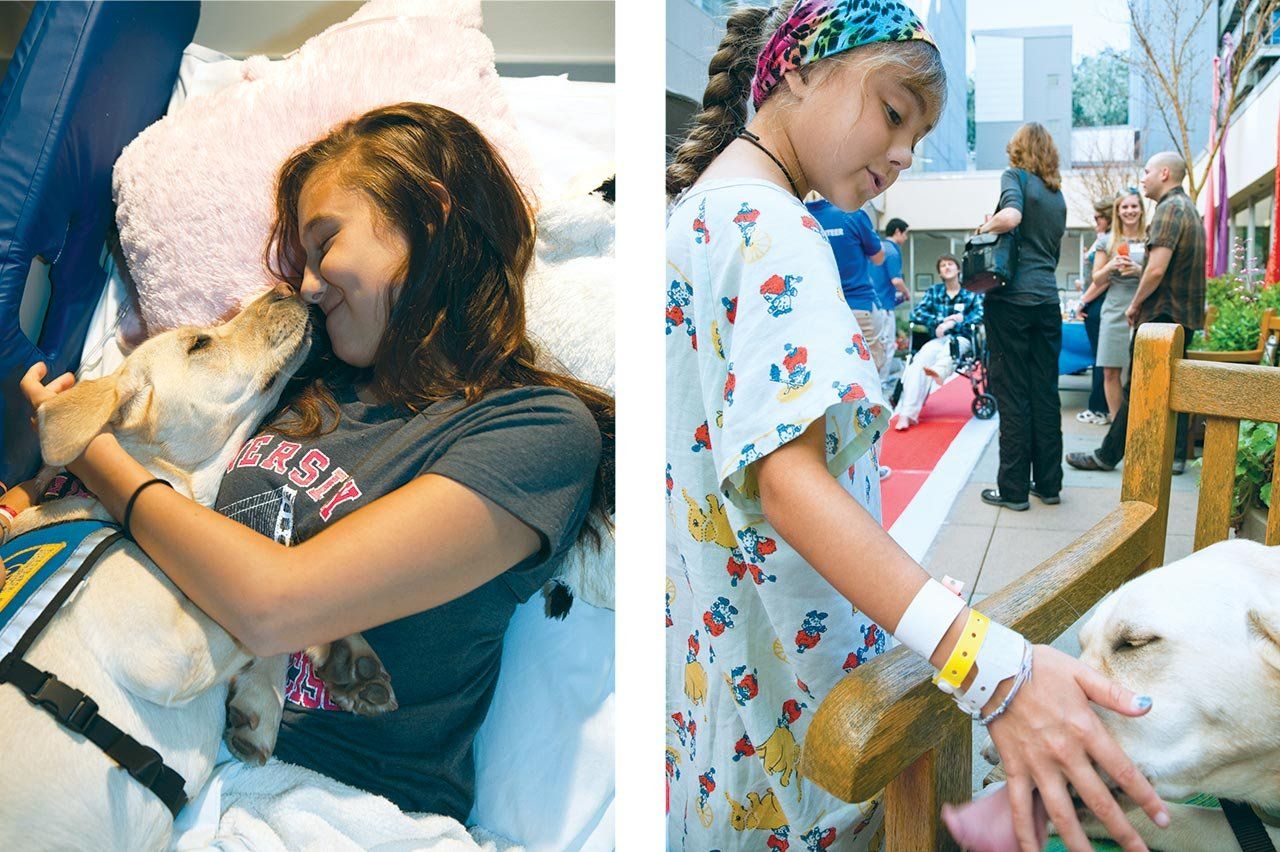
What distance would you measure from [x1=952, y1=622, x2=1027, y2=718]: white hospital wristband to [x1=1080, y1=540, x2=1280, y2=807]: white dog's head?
0.38 feet

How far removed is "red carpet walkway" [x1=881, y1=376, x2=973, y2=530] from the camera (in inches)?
40.2

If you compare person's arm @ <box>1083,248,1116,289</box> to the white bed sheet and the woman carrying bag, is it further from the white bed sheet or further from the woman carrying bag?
the white bed sheet

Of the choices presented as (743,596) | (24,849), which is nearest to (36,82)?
(24,849)

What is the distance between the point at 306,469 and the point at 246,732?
0.22 metres

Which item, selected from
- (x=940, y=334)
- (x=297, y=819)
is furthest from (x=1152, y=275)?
(x=297, y=819)

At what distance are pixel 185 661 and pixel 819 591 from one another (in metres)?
0.51

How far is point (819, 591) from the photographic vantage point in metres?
0.74

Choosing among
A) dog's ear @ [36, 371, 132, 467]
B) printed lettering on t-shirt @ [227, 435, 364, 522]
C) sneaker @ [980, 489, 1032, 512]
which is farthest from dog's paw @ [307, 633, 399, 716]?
sneaker @ [980, 489, 1032, 512]

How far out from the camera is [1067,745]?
56 cm

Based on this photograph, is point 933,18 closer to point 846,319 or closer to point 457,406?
point 846,319

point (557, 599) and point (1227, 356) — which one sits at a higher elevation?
point (1227, 356)

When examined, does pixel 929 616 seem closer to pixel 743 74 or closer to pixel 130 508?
pixel 743 74

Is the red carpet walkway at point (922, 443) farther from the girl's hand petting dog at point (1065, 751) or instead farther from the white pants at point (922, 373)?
the girl's hand petting dog at point (1065, 751)

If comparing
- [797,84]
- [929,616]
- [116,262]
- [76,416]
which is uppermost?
[797,84]
